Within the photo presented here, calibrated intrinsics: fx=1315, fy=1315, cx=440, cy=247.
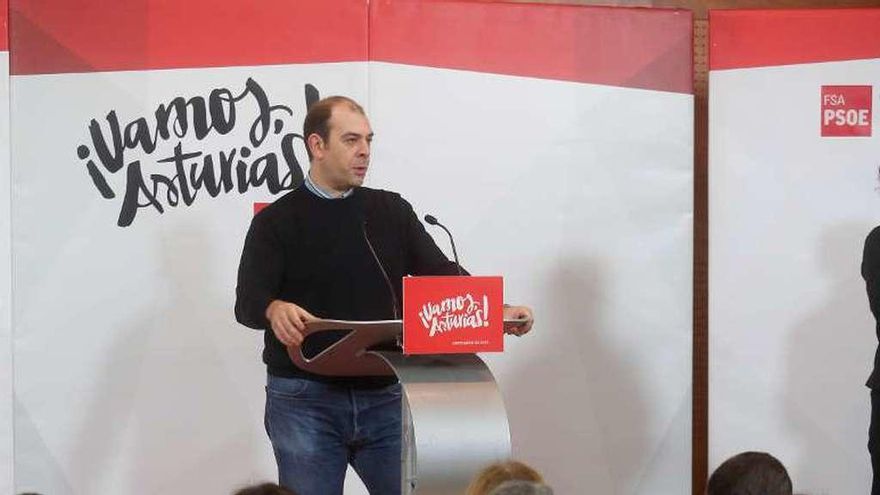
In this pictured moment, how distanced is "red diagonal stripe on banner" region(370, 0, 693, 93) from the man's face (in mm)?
426

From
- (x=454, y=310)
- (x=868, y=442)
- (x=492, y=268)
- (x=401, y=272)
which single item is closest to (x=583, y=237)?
(x=492, y=268)

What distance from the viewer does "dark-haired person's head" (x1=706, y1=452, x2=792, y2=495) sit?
240cm

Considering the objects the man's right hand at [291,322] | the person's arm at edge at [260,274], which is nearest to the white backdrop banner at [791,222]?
the person's arm at edge at [260,274]

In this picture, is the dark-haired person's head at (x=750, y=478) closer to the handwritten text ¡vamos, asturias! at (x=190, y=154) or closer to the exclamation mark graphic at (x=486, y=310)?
the exclamation mark graphic at (x=486, y=310)

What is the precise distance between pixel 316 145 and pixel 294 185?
0.36 m

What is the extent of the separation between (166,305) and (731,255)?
1944 mm

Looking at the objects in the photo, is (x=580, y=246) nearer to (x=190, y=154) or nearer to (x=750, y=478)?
(x=190, y=154)

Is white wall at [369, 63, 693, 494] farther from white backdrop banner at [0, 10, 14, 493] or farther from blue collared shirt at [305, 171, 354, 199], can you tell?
white backdrop banner at [0, 10, 14, 493]

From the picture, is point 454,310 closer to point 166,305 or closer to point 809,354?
point 166,305

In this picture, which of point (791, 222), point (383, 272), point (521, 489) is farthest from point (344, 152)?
point (521, 489)

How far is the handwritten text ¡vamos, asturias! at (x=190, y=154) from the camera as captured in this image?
4.29 meters

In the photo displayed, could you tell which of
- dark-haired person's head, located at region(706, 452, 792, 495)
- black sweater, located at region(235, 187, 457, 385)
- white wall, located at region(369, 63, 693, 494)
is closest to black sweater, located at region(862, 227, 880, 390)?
white wall, located at region(369, 63, 693, 494)

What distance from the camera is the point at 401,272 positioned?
3.90m

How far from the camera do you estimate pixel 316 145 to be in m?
4.04
